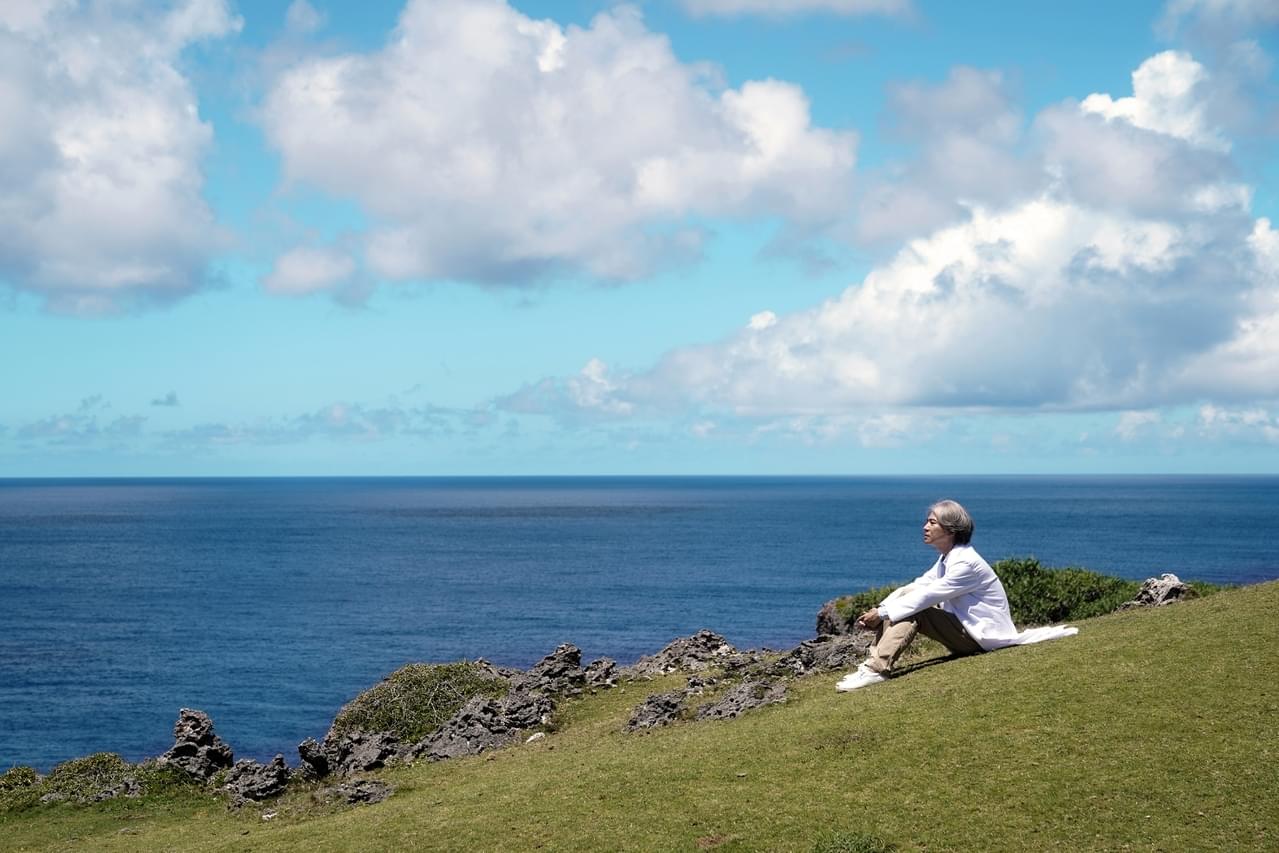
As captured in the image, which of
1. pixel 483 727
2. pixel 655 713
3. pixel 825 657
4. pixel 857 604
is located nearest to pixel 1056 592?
pixel 857 604

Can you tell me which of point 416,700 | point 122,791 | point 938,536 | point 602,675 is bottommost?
point 122,791

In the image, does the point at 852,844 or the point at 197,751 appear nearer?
the point at 852,844

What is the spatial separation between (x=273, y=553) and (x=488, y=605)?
68.3 metres

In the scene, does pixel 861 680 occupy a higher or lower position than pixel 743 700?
higher

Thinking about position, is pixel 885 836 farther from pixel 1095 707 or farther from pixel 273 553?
pixel 273 553

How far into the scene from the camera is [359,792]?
1833 cm

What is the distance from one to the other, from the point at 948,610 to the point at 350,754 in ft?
42.7

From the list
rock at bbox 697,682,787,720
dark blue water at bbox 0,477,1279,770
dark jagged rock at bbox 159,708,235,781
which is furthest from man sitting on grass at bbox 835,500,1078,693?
dark blue water at bbox 0,477,1279,770

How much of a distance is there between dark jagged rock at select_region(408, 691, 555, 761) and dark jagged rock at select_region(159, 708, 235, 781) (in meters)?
5.35

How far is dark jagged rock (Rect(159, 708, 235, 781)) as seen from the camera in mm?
24344

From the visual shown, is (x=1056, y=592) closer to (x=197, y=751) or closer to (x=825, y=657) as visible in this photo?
(x=825, y=657)

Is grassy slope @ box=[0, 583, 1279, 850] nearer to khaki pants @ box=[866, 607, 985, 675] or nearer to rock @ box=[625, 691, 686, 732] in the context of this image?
khaki pants @ box=[866, 607, 985, 675]

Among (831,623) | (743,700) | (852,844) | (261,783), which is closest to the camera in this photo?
(852,844)

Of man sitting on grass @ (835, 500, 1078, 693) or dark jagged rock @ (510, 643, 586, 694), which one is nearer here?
man sitting on grass @ (835, 500, 1078, 693)
